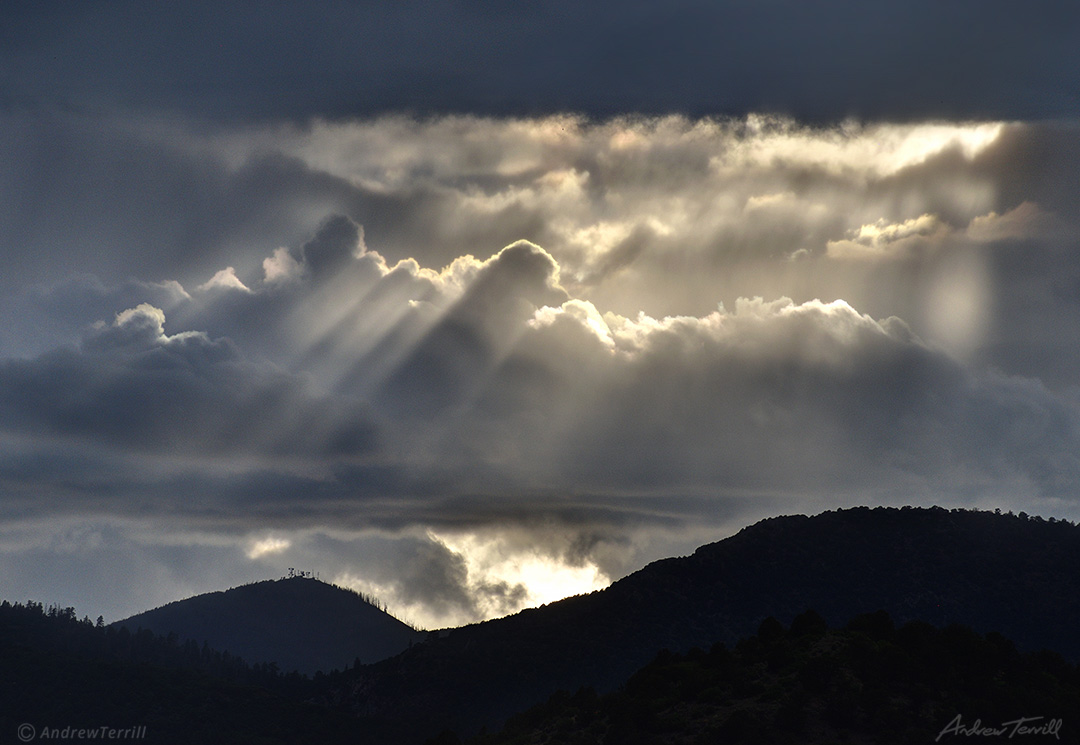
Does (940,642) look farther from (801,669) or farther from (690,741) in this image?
(690,741)

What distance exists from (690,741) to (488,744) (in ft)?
97.2

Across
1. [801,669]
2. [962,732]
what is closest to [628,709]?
[801,669]

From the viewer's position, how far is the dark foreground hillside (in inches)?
4387

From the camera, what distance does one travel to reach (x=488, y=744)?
436 ft

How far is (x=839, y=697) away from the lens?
379 ft
